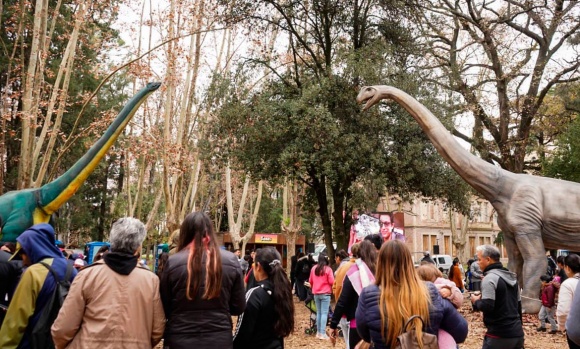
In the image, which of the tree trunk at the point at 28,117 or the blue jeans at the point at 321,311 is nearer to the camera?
the blue jeans at the point at 321,311

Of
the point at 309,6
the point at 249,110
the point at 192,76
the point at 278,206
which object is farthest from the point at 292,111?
the point at 278,206

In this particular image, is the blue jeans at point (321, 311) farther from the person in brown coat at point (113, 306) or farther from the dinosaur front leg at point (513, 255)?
the person in brown coat at point (113, 306)

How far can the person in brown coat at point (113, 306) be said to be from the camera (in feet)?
10.2

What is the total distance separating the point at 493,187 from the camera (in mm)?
9812

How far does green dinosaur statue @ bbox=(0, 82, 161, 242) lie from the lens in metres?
6.95

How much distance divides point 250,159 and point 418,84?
4.55 m

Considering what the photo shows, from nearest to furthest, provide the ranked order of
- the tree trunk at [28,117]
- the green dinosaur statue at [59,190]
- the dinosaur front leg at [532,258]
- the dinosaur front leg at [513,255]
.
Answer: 1. the green dinosaur statue at [59,190]
2. the dinosaur front leg at [532,258]
3. the tree trunk at [28,117]
4. the dinosaur front leg at [513,255]

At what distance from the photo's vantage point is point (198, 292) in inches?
129

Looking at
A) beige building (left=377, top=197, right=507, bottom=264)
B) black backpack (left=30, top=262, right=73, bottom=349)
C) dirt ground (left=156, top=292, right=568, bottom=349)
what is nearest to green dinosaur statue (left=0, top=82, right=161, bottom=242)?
dirt ground (left=156, top=292, right=568, bottom=349)

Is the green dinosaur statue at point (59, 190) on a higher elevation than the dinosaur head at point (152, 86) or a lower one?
lower

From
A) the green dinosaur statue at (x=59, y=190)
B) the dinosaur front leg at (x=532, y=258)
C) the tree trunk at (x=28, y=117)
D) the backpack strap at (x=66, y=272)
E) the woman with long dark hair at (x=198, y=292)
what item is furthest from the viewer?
the tree trunk at (x=28, y=117)

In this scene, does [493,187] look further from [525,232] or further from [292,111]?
[292,111]

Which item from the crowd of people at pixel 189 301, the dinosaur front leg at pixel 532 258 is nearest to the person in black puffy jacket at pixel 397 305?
the crowd of people at pixel 189 301

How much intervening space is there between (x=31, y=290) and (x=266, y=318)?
156 cm
